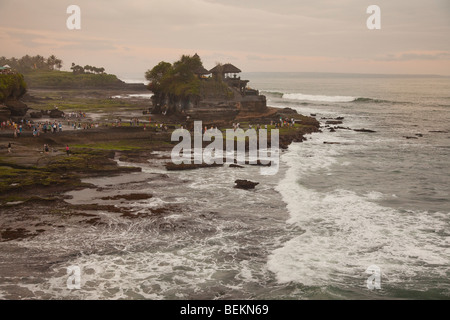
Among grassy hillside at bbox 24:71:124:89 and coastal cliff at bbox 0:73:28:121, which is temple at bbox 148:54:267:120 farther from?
grassy hillside at bbox 24:71:124:89

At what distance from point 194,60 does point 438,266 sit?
2261 inches

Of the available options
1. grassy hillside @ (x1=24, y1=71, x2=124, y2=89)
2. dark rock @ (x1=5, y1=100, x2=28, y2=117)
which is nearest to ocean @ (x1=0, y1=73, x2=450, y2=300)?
dark rock @ (x1=5, y1=100, x2=28, y2=117)

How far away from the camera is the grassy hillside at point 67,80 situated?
5453 inches

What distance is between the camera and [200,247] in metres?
19.9

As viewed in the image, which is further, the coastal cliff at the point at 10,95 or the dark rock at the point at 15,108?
the dark rock at the point at 15,108

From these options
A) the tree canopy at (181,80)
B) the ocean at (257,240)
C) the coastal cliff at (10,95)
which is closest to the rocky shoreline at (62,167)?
the ocean at (257,240)

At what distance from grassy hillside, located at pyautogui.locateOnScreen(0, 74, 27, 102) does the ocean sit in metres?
30.2

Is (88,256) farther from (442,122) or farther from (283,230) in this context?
(442,122)

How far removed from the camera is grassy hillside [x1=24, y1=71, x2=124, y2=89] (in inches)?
5453

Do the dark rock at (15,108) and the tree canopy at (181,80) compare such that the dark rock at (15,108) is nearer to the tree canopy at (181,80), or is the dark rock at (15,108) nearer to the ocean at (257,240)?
the tree canopy at (181,80)

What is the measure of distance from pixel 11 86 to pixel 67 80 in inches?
3753

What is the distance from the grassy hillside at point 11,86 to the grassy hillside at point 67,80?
84844 millimetres

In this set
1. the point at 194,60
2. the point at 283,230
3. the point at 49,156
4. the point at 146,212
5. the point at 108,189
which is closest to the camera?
the point at 283,230

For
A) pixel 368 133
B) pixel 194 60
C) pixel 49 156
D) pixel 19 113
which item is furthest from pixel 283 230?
pixel 194 60
